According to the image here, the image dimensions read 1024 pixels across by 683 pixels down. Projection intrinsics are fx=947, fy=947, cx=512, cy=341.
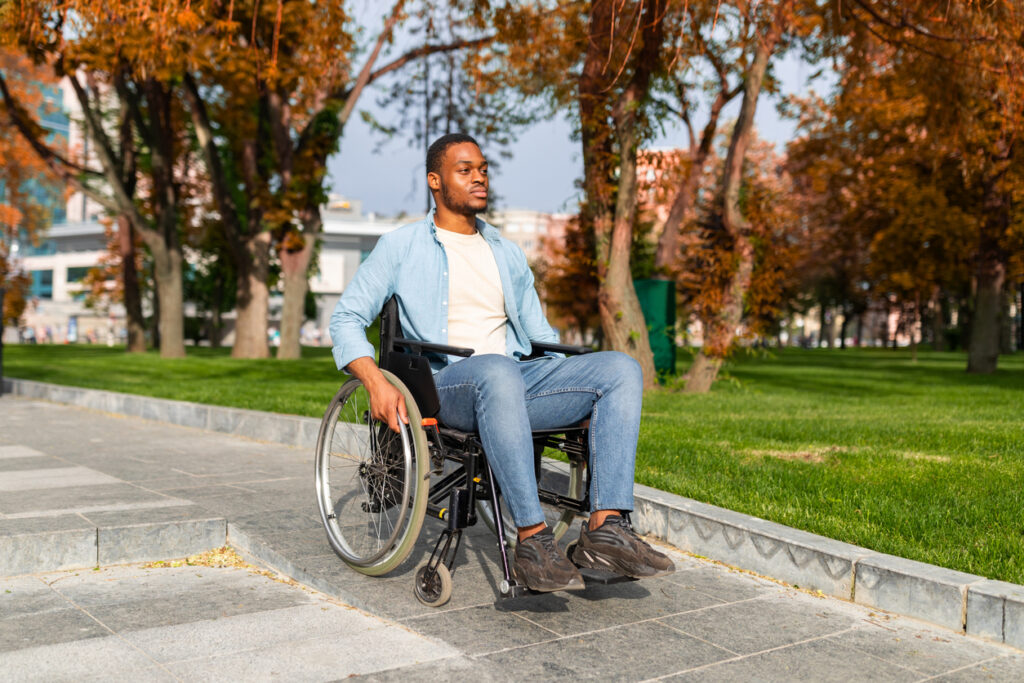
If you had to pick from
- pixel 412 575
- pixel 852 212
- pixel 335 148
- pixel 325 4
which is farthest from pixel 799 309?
pixel 412 575

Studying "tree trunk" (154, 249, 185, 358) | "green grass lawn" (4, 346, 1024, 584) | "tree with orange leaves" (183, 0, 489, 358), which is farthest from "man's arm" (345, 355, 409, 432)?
"tree trunk" (154, 249, 185, 358)

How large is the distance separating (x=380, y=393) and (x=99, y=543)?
5.25 feet

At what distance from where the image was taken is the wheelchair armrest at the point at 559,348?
12.2 feet

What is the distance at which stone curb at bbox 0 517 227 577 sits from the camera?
153 inches

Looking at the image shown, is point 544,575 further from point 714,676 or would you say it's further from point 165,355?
point 165,355

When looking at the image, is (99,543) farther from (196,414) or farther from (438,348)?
(196,414)

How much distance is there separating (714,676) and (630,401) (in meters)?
0.97

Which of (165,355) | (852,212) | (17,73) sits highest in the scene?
(17,73)

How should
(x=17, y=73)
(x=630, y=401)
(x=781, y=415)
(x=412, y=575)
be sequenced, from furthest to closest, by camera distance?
1. (x=17, y=73)
2. (x=781, y=415)
3. (x=412, y=575)
4. (x=630, y=401)

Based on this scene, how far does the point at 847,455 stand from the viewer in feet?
20.2

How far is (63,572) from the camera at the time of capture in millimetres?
3977

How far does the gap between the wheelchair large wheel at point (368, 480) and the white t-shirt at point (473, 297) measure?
445 mm

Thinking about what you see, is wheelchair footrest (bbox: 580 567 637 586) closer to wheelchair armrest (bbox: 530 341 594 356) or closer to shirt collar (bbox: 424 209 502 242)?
wheelchair armrest (bbox: 530 341 594 356)

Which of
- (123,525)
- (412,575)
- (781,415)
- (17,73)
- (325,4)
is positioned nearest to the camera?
(412,575)
